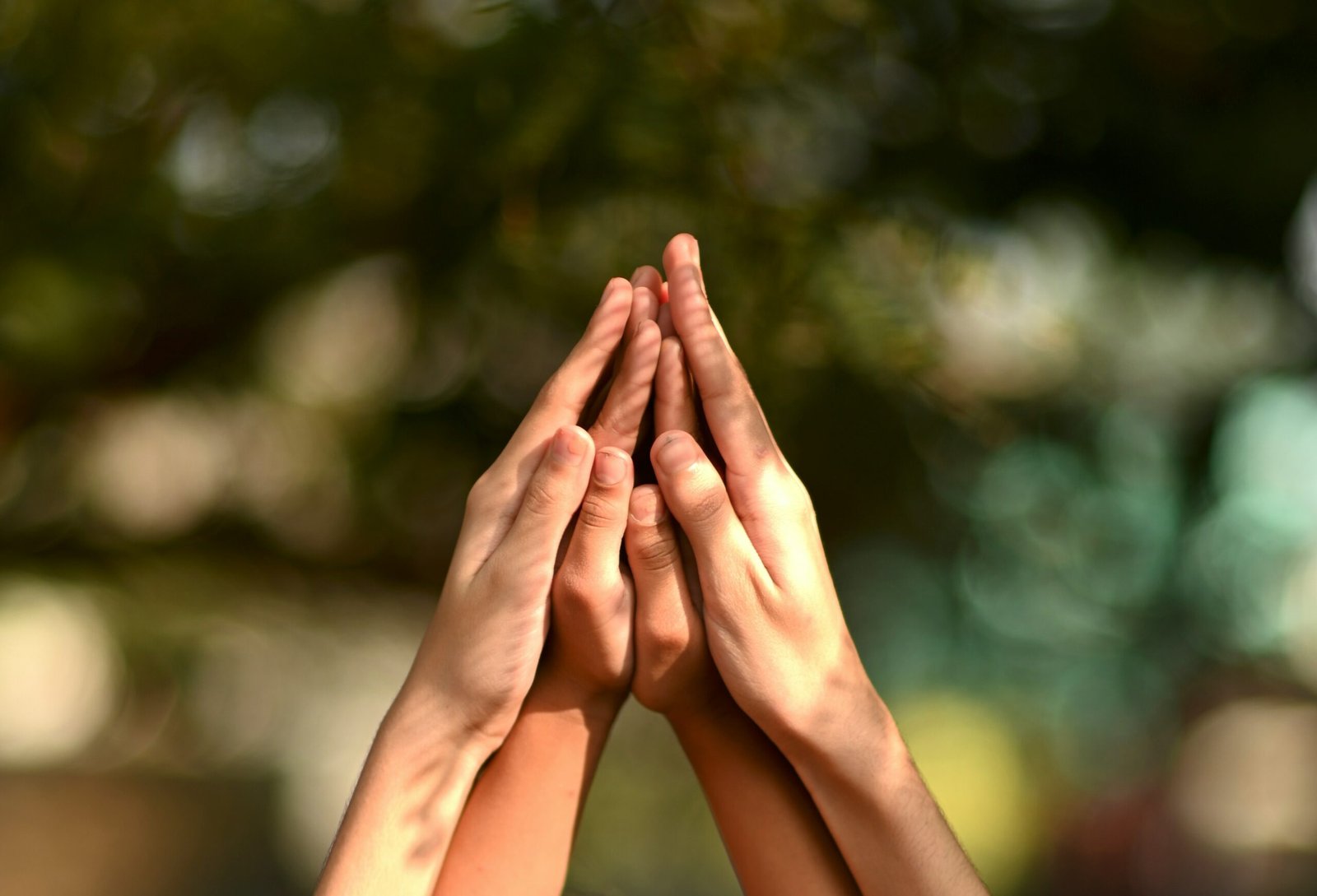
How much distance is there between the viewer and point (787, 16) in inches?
58.3

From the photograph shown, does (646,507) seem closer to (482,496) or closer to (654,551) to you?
(654,551)

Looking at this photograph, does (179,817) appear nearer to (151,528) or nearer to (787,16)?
(151,528)

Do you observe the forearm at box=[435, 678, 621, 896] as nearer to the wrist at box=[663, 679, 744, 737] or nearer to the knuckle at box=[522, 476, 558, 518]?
the wrist at box=[663, 679, 744, 737]

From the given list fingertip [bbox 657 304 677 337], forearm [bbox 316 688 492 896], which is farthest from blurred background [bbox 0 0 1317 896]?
forearm [bbox 316 688 492 896]

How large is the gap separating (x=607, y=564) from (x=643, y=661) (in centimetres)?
13

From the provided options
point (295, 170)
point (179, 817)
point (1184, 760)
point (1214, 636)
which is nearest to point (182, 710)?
point (295, 170)

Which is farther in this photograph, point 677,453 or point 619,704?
point 619,704

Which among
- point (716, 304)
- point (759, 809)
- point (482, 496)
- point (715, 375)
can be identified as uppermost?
point (716, 304)

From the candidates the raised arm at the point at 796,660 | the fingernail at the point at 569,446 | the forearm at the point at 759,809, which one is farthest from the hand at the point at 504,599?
the forearm at the point at 759,809

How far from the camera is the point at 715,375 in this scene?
117 cm

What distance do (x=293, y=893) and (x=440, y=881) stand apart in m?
2.13

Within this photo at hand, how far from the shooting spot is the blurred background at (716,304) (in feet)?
5.05

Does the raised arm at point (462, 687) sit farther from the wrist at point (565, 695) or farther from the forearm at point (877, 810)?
the forearm at point (877, 810)

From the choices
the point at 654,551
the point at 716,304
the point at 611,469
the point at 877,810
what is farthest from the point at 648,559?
the point at 716,304
